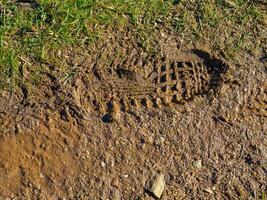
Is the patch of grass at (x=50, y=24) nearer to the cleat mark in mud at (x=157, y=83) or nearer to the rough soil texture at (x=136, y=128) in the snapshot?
the rough soil texture at (x=136, y=128)

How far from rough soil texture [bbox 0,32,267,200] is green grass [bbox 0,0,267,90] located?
0.27 feet

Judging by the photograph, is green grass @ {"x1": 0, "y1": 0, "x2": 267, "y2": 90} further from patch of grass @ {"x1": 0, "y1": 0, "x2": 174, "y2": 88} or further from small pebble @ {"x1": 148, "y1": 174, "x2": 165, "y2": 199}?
small pebble @ {"x1": 148, "y1": 174, "x2": 165, "y2": 199}

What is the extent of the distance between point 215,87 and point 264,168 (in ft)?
1.75

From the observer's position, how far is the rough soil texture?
124 inches

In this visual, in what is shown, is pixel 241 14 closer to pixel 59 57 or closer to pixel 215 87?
pixel 215 87

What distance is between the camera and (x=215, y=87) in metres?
3.34

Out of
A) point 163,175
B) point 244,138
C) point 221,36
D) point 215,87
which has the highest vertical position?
point 221,36

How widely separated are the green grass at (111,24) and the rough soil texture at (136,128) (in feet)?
0.27

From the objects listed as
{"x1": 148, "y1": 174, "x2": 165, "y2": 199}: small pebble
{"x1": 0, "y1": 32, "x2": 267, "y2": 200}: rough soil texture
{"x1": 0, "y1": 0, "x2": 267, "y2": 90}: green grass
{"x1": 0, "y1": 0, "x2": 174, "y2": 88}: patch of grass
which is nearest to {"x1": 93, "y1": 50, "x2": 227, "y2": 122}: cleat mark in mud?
{"x1": 0, "y1": 32, "x2": 267, "y2": 200}: rough soil texture

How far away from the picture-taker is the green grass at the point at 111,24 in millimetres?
3291

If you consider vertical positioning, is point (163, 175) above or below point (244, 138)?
below

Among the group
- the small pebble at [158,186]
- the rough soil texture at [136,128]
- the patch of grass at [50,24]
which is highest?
the patch of grass at [50,24]

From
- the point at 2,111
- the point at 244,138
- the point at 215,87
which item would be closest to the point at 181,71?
the point at 215,87

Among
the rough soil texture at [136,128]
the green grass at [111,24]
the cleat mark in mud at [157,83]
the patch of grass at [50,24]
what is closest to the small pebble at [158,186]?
the rough soil texture at [136,128]
